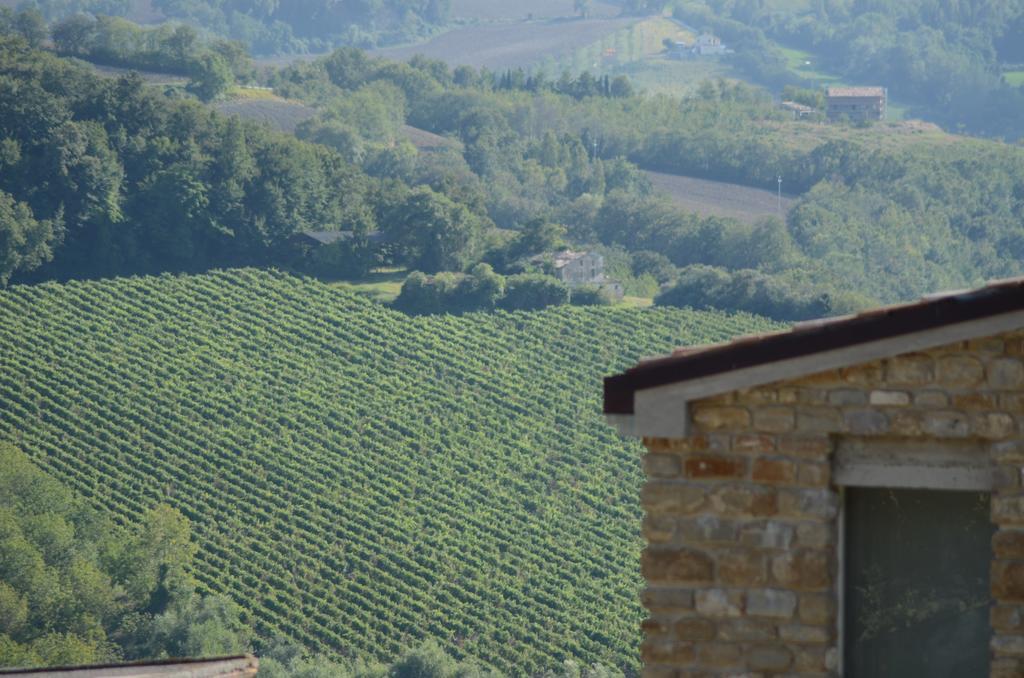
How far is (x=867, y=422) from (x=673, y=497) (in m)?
0.60

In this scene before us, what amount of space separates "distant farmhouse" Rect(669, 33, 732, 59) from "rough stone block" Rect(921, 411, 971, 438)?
186 metres

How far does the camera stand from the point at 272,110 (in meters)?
112

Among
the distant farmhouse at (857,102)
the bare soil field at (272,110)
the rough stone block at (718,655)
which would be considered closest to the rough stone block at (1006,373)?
the rough stone block at (718,655)

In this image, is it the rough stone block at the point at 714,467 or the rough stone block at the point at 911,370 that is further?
the rough stone block at the point at 714,467

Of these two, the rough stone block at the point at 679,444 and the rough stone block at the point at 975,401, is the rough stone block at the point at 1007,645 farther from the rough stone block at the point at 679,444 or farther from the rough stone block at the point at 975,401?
the rough stone block at the point at 679,444

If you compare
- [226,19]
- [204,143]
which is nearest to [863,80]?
[226,19]

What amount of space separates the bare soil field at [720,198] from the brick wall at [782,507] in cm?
10142

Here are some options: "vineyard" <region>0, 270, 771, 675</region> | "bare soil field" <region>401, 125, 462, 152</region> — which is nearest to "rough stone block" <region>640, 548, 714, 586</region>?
"vineyard" <region>0, 270, 771, 675</region>

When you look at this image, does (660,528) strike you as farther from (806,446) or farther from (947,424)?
(947,424)

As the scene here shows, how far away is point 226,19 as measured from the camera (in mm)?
197750

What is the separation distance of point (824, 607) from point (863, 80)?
179 meters

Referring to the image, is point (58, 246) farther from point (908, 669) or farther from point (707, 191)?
point (908, 669)

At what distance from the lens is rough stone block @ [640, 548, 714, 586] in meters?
7.50

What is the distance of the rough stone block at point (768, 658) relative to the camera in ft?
24.4
